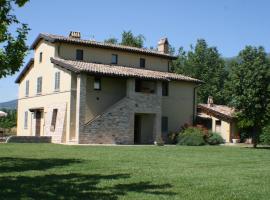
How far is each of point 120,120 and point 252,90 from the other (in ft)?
31.5

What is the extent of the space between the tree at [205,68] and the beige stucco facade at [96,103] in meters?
24.7

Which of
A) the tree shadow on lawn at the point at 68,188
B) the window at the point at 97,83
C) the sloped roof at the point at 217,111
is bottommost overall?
the tree shadow on lawn at the point at 68,188

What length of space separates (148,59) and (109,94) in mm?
7237

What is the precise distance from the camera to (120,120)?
109ft

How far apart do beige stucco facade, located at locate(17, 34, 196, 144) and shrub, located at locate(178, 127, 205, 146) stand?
80.5 inches

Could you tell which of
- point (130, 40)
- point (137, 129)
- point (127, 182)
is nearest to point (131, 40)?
point (130, 40)

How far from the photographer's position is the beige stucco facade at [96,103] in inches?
1275

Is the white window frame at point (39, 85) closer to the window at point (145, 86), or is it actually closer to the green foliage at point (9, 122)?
the window at point (145, 86)

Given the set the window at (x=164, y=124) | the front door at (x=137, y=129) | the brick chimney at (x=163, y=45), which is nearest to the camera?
the front door at (x=137, y=129)

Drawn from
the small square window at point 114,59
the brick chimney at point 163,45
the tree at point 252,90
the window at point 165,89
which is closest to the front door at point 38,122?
the small square window at point 114,59

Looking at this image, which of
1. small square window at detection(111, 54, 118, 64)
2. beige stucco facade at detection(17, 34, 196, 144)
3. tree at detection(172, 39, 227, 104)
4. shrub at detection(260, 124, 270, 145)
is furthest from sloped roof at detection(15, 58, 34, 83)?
tree at detection(172, 39, 227, 104)

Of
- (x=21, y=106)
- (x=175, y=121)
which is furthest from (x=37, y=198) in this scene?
(x=21, y=106)

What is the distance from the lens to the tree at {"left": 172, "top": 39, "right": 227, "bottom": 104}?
65.3m

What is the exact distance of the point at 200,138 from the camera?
1352 inches
